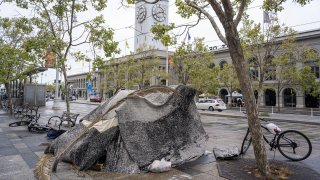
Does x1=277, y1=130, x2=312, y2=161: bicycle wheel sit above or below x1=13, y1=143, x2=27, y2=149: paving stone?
above

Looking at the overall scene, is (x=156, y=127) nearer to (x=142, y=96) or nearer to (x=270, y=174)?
(x=142, y=96)

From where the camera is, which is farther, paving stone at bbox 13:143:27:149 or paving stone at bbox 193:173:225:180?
paving stone at bbox 13:143:27:149

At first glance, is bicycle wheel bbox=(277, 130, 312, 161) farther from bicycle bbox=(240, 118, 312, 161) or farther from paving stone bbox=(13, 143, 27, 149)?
paving stone bbox=(13, 143, 27, 149)

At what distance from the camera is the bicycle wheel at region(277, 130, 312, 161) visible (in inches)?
292

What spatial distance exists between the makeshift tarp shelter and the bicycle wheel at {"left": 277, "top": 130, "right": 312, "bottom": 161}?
1.99 m

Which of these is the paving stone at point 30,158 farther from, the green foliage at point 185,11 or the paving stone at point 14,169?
the green foliage at point 185,11

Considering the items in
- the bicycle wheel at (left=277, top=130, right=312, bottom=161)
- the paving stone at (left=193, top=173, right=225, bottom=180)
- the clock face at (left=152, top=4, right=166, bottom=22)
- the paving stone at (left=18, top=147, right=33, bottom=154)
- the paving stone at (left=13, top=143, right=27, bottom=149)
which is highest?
the clock face at (left=152, top=4, right=166, bottom=22)

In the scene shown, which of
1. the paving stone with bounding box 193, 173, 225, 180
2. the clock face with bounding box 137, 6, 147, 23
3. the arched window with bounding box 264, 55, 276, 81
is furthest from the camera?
the clock face with bounding box 137, 6, 147, 23

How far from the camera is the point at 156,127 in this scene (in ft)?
23.1

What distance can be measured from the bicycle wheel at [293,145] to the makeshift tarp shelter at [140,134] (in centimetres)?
199

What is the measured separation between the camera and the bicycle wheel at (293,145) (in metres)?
7.42

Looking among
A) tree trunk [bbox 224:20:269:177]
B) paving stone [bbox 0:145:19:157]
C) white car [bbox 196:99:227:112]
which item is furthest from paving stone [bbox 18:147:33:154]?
white car [bbox 196:99:227:112]

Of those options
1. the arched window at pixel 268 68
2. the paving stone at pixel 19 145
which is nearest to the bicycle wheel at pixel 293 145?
the paving stone at pixel 19 145

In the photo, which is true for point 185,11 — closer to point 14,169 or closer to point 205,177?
point 205,177
